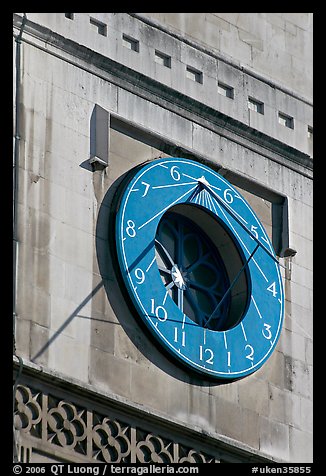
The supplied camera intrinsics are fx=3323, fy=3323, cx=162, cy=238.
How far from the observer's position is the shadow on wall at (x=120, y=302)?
30.7 meters

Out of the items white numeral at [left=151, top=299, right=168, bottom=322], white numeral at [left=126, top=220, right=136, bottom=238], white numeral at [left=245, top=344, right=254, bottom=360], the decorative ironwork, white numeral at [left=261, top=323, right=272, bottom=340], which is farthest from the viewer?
white numeral at [left=261, top=323, right=272, bottom=340]

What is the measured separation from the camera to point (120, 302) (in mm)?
30750

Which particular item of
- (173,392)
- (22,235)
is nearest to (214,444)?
(173,392)

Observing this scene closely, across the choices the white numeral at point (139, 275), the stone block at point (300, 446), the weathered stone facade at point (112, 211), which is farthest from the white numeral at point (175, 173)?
the stone block at point (300, 446)

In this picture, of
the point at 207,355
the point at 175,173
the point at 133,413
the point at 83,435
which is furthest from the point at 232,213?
the point at 83,435

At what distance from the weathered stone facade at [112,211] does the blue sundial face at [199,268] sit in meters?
0.17

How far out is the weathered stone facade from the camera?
30.0m

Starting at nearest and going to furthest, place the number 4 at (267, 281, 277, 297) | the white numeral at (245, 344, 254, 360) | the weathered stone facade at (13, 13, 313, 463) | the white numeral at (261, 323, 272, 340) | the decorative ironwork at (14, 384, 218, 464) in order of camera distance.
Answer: the decorative ironwork at (14, 384, 218, 464)
the weathered stone facade at (13, 13, 313, 463)
the white numeral at (245, 344, 254, 360)
the white numeral at (261, 323, 272, 340)
the number 4 at (267, 281, 277, 297)

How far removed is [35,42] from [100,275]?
7.55ft

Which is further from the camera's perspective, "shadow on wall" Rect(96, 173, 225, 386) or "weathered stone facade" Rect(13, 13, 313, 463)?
"shadow on wall" Rect(96, 173, 225, 386)

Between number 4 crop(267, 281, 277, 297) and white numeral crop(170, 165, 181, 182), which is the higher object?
white numeral crop(170, 165, 181, 182)

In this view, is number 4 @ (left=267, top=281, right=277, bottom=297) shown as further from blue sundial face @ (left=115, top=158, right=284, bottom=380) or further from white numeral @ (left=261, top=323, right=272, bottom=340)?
white numeral @ (left=261, top=323, right=272, bottom=340)

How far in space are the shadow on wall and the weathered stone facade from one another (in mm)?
18

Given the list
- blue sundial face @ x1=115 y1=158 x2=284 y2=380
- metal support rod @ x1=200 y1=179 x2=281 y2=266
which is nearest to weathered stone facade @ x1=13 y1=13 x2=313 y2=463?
blue sundial face @ x1=115 y1=158 x2=284 y2=380
